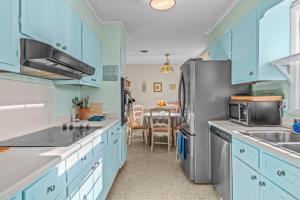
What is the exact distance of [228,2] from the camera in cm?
308

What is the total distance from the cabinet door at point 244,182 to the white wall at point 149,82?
632 centimetres

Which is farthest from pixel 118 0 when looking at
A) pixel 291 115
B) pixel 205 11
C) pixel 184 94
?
pixel 291 115

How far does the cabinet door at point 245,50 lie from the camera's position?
7.49 ft

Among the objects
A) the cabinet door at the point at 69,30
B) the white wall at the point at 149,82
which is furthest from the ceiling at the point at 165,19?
the white wall at the point at 149,82

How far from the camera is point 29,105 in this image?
208cm

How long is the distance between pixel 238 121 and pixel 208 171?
0.91m

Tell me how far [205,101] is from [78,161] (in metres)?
2.03

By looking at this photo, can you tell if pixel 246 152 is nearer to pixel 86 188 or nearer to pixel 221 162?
pixel 221 162

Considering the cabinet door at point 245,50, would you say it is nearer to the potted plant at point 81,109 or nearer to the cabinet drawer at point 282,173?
the cabinet drawer at point 282,173

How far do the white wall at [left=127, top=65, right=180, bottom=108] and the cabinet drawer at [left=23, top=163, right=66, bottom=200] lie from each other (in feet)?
23.6

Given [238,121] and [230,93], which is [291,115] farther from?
[230,93]

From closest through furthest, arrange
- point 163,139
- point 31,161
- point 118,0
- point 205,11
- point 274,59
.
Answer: point 31,161 → point 274,59 → point 118,0 → point 205,11 → point 163,139

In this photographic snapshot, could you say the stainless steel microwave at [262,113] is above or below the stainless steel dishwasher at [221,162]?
above

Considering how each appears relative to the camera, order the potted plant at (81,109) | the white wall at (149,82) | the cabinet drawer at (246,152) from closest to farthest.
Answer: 1. the cabinet drawer at (246,152)
2. the potted plant at (81,109)
3. the white wall at (149,82)
